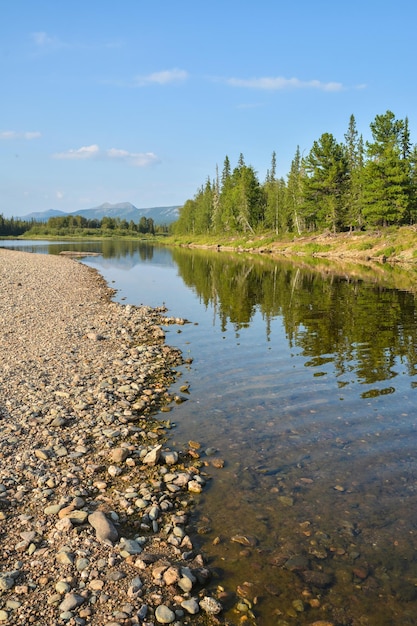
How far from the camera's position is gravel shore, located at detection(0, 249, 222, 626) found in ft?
18.1

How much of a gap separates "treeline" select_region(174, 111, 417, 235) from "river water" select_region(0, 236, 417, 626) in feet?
186

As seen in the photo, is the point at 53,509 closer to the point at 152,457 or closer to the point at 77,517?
the point at 77,517

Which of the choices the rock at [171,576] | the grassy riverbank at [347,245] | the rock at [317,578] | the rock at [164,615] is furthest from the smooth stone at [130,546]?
the grassy riverbank at [347,245]

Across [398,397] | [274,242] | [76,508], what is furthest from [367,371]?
[274,242]

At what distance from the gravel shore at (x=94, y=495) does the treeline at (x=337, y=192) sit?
219 feet

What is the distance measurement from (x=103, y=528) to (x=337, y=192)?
93.4m

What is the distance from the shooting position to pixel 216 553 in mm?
6598

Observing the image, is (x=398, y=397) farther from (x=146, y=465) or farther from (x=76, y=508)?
(x=76, y=508)

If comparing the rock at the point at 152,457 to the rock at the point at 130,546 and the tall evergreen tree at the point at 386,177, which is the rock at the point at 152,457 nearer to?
the rock at the point at 130,546

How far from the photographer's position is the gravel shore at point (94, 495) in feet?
18.1

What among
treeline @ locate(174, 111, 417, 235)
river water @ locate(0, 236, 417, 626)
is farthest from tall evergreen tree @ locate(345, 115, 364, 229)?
river water @ locate(0, 236, 417, 626)

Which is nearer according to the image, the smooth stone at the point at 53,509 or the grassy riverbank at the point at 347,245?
the smooth stone at the point at 53,509

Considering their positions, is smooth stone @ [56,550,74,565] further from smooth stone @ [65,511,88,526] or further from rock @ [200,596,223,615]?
rock @ [200,596,223,615]

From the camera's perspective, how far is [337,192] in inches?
3590
